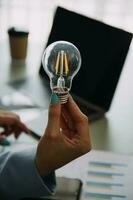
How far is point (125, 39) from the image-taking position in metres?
1.07

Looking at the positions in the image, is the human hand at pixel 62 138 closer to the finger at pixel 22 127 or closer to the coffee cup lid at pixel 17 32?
the finger at pixel 22 127

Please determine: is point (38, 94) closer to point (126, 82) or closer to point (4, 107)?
point (4, 107)

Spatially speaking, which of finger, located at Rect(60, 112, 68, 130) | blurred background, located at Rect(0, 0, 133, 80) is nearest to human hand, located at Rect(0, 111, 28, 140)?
finger, located at Rect(60, 112, 68, 130)

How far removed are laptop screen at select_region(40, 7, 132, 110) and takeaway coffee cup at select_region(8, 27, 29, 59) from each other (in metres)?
0.21

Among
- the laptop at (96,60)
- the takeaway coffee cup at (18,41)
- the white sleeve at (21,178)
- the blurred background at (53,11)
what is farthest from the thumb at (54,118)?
the blurred background at (53,11)

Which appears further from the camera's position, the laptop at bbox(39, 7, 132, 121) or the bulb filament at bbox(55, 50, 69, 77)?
the laptop at bbox(39, 7, 132, 121)

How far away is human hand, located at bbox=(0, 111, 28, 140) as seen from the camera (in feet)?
3.23

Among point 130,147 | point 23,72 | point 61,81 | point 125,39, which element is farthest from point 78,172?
point 23,72

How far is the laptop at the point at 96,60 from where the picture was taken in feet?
3.56

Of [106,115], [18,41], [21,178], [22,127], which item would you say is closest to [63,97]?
[21,178]

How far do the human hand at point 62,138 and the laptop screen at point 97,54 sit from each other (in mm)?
368

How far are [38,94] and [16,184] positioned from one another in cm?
43

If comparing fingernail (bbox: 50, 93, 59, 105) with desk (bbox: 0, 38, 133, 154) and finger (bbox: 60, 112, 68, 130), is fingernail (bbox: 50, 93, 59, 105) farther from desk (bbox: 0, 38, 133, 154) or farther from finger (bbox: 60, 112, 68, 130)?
desk (bbox: 0, 38, 133, 154)

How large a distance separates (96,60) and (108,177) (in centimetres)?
35
